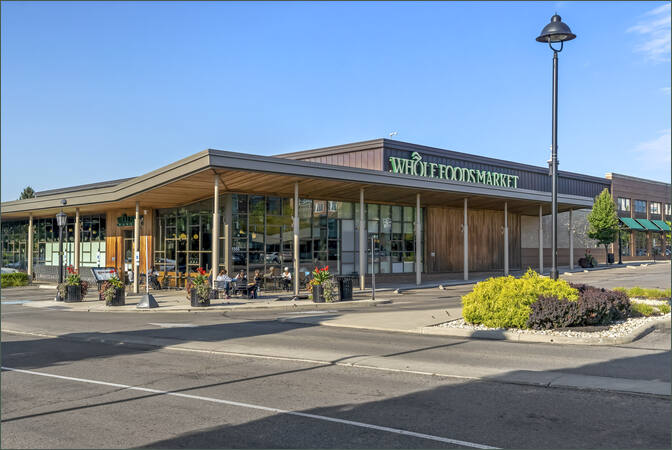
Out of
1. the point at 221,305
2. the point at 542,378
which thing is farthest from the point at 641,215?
the point at 542,378

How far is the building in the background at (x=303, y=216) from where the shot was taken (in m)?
28.6

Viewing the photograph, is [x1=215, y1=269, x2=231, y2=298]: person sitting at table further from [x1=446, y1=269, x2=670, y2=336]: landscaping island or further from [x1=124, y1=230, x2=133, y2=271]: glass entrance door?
[x1=124, y1=230, x2=133, y2=271]: glass entrance door

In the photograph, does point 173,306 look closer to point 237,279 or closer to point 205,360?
point 237,279

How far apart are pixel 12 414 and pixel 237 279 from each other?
1965cm

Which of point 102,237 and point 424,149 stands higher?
point 424,149

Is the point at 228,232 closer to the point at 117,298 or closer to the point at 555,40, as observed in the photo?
the point at 117,298

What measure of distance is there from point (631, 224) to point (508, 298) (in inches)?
2072

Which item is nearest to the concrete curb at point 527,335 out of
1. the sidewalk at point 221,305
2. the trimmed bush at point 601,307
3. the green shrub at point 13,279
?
the trimmed bush at point 601,307

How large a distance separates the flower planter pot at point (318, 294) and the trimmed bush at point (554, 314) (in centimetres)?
1168

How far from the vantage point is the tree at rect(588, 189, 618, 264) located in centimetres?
5366

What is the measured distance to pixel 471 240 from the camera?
4378 cm

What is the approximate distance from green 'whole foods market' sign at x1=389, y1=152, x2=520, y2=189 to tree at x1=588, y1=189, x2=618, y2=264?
8.11 m

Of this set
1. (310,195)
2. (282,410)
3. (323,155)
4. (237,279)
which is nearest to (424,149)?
(323,155)

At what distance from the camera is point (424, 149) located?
148 feet
